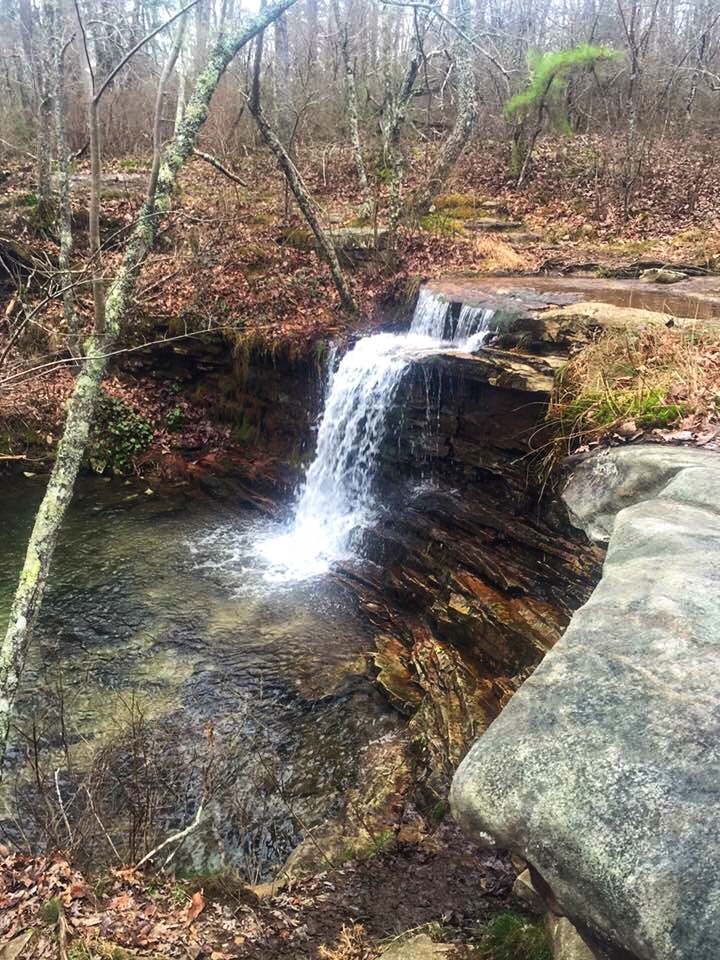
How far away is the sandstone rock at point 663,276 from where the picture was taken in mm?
10078

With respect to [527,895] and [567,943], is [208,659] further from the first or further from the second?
[567,943]

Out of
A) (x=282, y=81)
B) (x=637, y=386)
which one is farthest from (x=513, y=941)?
(x=282, y=81)

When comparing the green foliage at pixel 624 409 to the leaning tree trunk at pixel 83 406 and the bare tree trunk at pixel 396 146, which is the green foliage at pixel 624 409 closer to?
the leaning tree trunk at pixel 83 406

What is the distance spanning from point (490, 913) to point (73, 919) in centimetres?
218

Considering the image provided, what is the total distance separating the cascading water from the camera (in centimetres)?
815

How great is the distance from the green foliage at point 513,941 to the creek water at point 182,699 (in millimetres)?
1741

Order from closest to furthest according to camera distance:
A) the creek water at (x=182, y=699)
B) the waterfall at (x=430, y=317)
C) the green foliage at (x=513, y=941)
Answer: the green foliage at (x=513, y=941)
the creek water at (x=182, y=699)
the waterfall at (x=430, y=317)

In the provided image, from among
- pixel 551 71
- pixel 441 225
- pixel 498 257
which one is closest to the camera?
pixel 498 257

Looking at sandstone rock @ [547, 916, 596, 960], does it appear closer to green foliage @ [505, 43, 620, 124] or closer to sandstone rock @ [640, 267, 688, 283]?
sandstone rock @ [640, 267, 688, 283]

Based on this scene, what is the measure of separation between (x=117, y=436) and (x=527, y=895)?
947 centimetres

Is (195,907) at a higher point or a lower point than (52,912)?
lower

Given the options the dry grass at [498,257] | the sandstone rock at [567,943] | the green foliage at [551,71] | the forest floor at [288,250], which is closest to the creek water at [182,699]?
the sandstone rock at [567,943]

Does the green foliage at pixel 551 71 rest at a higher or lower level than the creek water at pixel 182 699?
higher

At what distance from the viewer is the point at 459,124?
39.3ft
